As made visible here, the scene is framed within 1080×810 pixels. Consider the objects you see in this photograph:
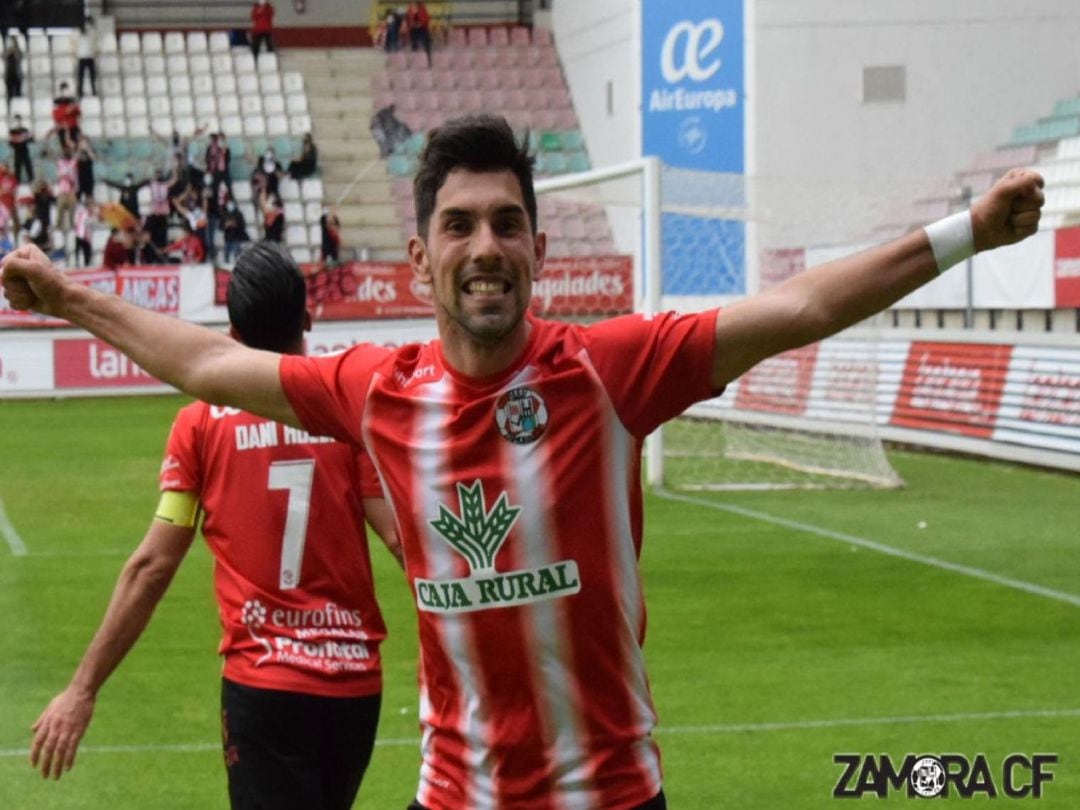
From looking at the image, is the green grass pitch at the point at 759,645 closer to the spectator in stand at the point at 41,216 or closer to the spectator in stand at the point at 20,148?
the spectator in stand at the point at 41,216

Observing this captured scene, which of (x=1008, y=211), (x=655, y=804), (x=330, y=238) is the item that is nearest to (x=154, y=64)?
(x=330, y=238)

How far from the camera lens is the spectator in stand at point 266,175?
3734 centimetres

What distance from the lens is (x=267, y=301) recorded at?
4902mm

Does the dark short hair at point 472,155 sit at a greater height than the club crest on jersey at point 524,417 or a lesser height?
greater

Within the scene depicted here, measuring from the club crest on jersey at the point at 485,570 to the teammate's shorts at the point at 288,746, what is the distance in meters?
1.15

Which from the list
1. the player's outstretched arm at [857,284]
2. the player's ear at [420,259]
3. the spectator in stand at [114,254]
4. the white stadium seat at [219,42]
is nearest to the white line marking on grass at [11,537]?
the player's ear at [420,259]

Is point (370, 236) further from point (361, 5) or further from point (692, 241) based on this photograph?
point (692, 241)

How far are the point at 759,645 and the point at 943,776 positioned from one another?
273 cm

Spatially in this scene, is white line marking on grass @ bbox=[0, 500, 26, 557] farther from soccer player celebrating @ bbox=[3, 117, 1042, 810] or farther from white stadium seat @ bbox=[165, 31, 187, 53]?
white stadium seat @ bbox=[165, 31, 187, 53]

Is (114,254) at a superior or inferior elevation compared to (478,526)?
inferior

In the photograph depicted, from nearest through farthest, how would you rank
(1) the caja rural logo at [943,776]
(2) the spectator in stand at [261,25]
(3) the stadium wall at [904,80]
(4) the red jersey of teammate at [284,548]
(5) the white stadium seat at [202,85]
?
1. (4) the red jersey of teammate at [284,548]
2. (1) the caja rural logo at [943,776]
3. (3) the stadium wall at [904,80]
4. (5) the white stadium seat at [202,85]
5. (2) the spectator in stand at [261,25]

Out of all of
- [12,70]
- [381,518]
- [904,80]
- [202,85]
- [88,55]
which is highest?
[88,55]

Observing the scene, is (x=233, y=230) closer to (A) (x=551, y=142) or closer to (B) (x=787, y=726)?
(A) (x=551, y=142)

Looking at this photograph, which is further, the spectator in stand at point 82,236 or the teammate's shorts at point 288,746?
the spectator in stand at point 82,236
